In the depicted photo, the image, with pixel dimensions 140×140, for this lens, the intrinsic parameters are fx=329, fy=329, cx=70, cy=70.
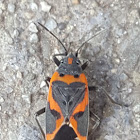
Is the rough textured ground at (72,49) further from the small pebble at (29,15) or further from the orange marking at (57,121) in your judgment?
the orange marking at (57,121)

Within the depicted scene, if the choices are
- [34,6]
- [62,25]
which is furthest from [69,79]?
[34,6]

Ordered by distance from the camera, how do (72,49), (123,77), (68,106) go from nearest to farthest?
1. (68,106)
2. (123,77)
3. (72,49)

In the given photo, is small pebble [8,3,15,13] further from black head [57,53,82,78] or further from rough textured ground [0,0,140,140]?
black head [57,53,82,78]

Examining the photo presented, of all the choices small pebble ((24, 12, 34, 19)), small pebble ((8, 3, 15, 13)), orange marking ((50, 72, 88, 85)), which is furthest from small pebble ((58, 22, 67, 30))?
orange marking ((50, 72, 88, 85))

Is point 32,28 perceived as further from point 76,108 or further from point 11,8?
point 76,108

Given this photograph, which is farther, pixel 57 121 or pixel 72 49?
pixel 72 49

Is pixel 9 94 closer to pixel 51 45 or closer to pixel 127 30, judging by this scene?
pixel 51 45
